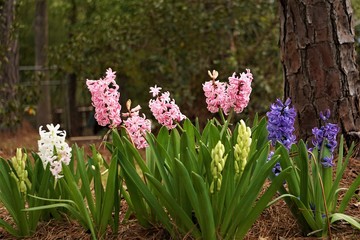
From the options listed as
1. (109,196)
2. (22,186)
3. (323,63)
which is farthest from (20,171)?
(323,63)

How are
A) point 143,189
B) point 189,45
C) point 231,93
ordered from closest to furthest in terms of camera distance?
point 143,189 < point 231,93 < point 189,45

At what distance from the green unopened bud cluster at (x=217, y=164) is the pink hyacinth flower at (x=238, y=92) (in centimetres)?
56

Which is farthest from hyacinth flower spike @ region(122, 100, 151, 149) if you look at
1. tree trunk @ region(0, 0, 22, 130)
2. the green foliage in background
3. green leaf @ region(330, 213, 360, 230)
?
the green foliage in background

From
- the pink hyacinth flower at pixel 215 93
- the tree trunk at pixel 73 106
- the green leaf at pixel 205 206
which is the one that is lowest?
the tree trunk at pixel 73 106

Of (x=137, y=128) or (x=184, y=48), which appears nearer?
(x=137, y=128)

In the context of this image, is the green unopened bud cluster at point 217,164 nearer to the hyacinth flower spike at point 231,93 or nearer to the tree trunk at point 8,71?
the hyacinth flower spike at point 231,93

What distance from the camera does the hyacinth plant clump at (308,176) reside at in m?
3.05

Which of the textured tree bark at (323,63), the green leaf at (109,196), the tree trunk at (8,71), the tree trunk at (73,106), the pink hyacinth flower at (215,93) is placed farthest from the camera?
the tree trunk at (73,106)

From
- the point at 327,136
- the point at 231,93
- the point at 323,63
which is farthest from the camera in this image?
the point at 323,63

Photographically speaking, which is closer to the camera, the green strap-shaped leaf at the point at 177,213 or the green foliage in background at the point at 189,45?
the green strap-shaped leaf at the point at 177,213

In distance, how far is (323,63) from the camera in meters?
4.41

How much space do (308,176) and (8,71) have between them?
339 inches

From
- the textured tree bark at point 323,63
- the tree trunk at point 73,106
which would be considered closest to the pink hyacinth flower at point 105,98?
the textured tree bark at point 323,63

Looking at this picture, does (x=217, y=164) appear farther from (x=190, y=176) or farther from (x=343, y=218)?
(x=343, y=218)
